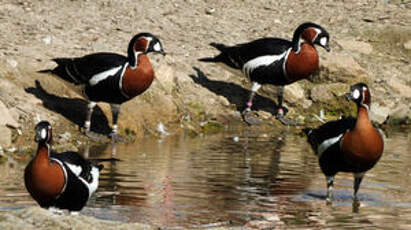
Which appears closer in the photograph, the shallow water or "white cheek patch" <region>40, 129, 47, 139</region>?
"white cheek patch" <region>40, 129, 47, 139</region>

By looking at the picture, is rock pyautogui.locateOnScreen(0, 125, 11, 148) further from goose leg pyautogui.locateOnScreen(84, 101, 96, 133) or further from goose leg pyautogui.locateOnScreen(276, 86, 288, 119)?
goose leg pyautogui.locateOnScreen(276, 86, 288, 119)

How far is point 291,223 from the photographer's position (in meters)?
9.75

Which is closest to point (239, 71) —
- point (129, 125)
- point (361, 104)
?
point (129, 125)

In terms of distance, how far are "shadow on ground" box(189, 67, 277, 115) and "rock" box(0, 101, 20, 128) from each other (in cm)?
510

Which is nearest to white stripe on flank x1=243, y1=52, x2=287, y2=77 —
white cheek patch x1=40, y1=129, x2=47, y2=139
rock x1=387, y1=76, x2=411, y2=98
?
rock x1=387, y1=76, x2=411, y2=98

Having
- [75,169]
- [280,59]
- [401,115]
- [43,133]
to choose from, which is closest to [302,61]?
[280,59]

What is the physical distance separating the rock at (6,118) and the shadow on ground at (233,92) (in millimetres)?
5101

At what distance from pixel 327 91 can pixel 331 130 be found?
735 cm

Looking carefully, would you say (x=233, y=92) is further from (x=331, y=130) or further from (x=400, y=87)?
(x=331, y=130)

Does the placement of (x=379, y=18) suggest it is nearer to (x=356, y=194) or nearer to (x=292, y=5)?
(x=292, y=5)

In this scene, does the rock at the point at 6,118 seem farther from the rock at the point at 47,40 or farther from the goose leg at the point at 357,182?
the goose leg at the point at 357,182

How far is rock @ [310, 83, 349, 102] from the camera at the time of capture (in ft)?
60.6

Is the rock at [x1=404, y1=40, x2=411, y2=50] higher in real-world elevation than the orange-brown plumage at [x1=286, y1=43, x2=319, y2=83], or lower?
higher

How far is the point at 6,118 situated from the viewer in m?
14.1
